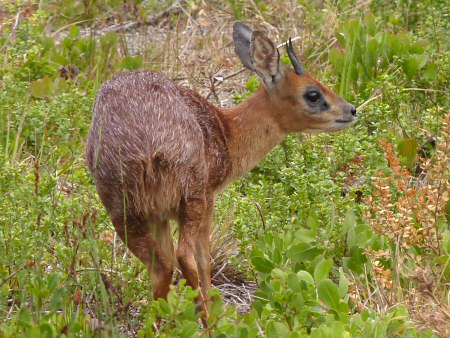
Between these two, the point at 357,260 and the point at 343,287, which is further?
the point at 357,260

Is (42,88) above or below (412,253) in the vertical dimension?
below

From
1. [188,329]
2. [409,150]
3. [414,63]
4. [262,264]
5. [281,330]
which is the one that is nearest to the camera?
[188,329]

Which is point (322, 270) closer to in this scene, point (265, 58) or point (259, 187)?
point (259, 187)

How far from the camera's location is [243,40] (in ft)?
23.3

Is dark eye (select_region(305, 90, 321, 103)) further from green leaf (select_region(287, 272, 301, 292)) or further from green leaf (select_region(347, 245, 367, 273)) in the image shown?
green leaf (select_region(287, 272, 301, 292))

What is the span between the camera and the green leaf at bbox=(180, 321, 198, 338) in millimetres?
4590

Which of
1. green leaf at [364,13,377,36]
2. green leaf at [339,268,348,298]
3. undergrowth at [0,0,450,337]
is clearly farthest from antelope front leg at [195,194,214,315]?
green leaf at [364,13,377,36]

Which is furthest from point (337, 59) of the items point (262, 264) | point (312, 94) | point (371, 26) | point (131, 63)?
point (262, 264)

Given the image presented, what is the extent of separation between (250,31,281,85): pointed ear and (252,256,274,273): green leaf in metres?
1.48

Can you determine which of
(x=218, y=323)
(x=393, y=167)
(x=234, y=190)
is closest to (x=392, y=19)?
(x=234, y=190)

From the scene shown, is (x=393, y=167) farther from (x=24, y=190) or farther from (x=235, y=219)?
(x=24, y=190)

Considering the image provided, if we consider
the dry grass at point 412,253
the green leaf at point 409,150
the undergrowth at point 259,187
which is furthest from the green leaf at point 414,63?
the dry grass at point 412,253

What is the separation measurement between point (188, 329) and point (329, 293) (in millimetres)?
841

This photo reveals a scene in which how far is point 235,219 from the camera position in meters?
6.67
